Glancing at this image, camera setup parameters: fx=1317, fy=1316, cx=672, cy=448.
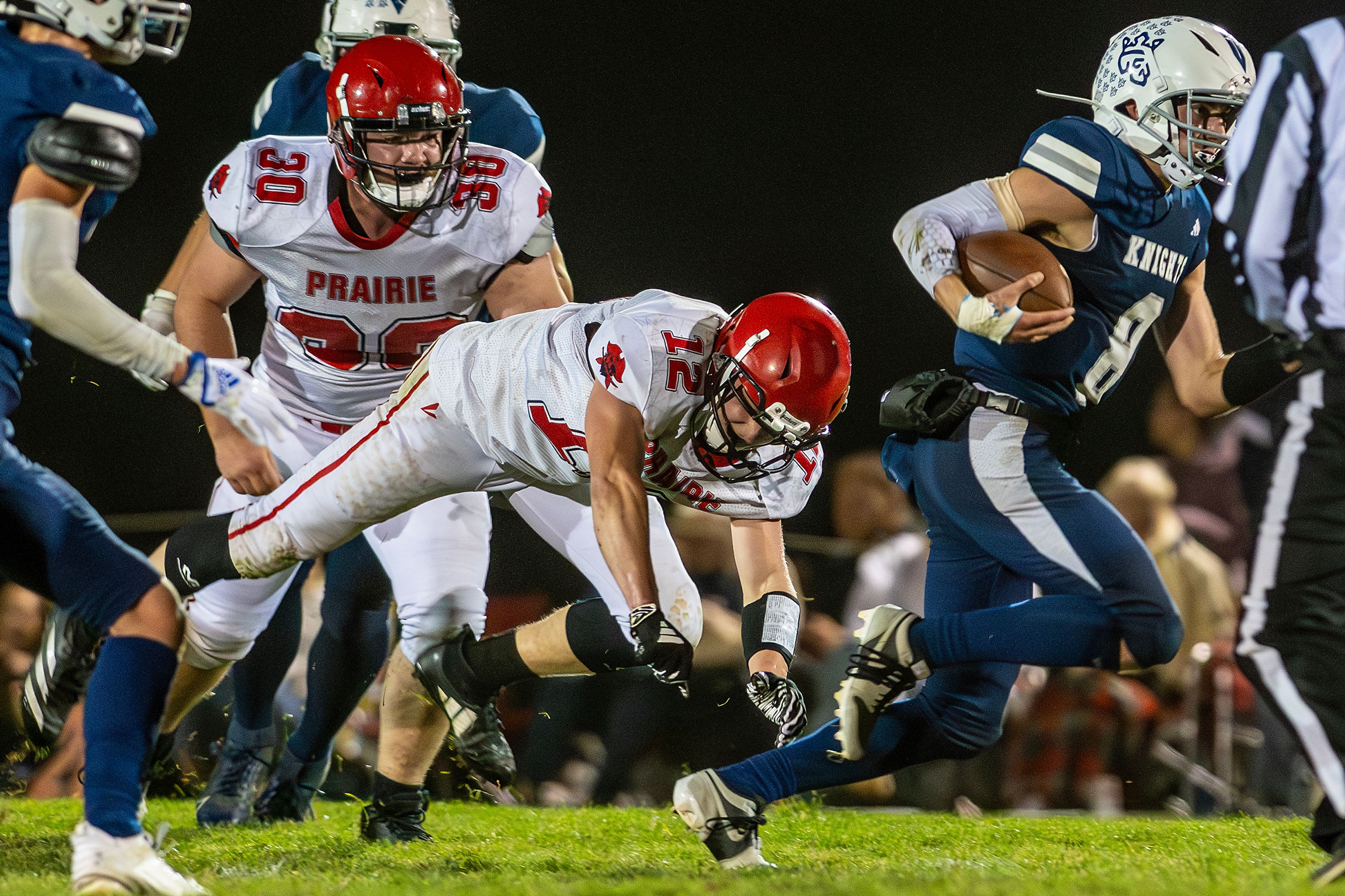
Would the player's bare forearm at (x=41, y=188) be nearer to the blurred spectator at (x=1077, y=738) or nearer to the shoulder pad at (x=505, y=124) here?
the shoulder pad at (x=505, y=124)

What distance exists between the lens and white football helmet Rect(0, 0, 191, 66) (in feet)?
8.66

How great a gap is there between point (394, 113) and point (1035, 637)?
87.5 inches

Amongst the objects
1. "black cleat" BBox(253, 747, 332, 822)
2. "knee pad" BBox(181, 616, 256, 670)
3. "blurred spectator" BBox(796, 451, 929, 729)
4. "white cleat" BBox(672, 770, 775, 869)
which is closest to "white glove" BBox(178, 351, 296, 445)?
"knee pad" BBox(181, 616, 256, 670)

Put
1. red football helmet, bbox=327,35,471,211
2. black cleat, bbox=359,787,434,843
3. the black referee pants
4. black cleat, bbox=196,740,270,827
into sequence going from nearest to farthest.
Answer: the black referee pants, red football helmet, bbox=327,35,471,211, black cleat, bbox=359,787,434,843, black cleat, bbox=196,740,270,827

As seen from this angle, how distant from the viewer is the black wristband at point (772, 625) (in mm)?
3357

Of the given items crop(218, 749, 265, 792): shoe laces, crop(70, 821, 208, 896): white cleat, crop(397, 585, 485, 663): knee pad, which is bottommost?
crop(218, 749, 265, 792): shoe laces

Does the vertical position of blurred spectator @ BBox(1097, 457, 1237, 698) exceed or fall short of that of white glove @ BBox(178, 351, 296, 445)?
it falls short

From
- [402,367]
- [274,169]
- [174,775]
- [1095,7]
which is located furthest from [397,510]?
[1095,7]

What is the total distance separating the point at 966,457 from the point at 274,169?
7.17ft

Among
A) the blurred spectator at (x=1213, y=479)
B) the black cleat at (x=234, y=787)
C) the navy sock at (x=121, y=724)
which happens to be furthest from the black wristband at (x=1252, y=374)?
the black cleat at (x=234, y=787)

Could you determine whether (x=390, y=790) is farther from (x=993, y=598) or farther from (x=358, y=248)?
(x=993, y=598)

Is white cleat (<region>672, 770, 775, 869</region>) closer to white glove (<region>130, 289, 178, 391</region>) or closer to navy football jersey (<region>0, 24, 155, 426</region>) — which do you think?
navy football jersey (<region>0, 24, 155, 426</region>)

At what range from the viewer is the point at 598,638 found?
348cm

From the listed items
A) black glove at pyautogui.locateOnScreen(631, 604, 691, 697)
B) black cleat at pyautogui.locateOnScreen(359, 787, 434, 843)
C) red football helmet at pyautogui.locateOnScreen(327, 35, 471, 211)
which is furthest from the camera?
black cleat at pyautogui.locateOnScreen(359, 787, 434, 843)
